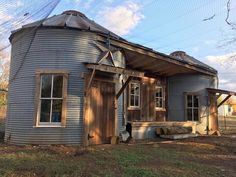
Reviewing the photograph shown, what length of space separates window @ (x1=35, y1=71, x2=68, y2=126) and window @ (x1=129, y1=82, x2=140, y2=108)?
5.42m

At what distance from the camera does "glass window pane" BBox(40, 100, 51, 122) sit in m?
10.7

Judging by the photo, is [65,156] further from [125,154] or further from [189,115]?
[189,115]

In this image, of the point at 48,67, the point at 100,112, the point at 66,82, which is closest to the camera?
the point at 66,82

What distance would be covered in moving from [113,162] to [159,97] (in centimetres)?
1049

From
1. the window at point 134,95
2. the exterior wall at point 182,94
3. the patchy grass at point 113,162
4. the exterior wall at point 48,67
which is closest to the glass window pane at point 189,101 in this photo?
the exterior wall at point 182,94

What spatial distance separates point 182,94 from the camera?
1795 centimetres

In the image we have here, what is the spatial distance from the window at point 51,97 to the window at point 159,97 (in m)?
8.00

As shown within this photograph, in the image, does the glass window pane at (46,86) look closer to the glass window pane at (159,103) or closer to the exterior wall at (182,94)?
the glass window pane at (159,103)

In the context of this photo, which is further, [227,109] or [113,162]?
[227,109]

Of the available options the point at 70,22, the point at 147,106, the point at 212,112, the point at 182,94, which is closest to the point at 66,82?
the point at 70,22

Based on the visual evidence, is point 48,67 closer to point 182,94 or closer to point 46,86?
point 46,86

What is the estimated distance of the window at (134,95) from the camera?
15531 mm

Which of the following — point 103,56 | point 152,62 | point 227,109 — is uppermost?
point 227,109

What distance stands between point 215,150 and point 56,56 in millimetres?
7012
